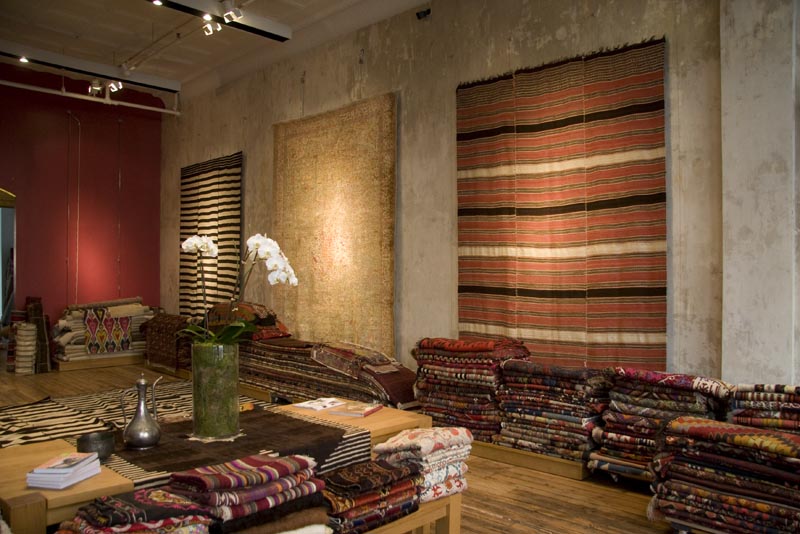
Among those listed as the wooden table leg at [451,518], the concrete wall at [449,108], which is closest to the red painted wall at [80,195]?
the concrete wall at [449,108]

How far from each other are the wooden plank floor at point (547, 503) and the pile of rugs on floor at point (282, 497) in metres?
0.78

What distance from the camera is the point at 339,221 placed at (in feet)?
21.1

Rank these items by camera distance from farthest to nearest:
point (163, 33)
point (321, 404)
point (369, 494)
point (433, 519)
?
point (163, 33) < point (321, 404) < point (433, 519) < point (369, 494)

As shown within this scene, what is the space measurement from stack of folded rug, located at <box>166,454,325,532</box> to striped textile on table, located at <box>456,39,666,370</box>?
8.86 ft

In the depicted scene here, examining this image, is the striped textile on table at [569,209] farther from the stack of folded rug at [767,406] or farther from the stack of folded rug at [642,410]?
the stack of folded rug at [767,406]

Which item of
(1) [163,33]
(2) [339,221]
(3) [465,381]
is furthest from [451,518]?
(1) [163,33]

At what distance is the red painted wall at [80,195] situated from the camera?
28.9 ft

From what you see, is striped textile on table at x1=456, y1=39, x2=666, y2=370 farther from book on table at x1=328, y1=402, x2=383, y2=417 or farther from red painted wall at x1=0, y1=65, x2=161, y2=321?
red painted wall at x1=0, y1=65, x2=161, y2=321

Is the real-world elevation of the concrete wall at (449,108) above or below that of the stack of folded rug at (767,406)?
above

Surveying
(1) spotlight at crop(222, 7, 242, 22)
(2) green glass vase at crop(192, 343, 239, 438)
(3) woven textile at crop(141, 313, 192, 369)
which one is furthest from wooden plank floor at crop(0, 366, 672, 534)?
(3) woven textile at crop(141, 313, 192, 369)

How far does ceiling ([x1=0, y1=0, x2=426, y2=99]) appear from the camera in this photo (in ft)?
21.4

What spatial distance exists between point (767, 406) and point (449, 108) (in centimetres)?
333

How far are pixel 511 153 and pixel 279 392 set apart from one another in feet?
10.0

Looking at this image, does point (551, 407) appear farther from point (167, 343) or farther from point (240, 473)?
point (167, 343)
